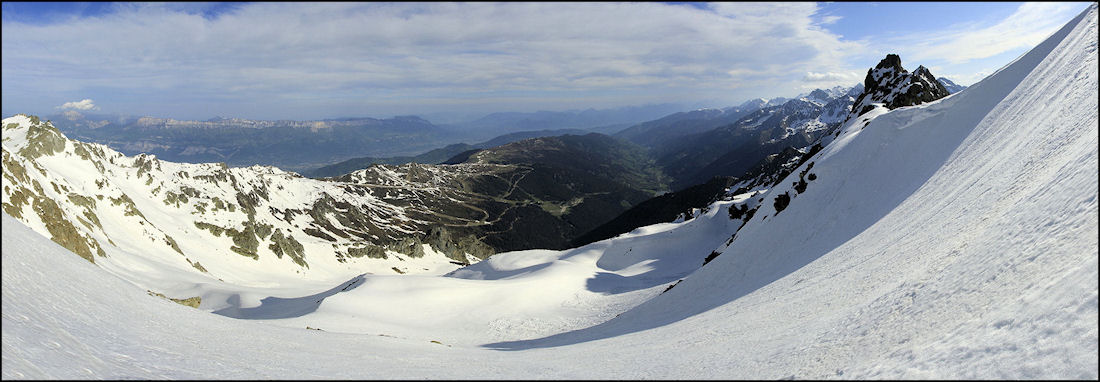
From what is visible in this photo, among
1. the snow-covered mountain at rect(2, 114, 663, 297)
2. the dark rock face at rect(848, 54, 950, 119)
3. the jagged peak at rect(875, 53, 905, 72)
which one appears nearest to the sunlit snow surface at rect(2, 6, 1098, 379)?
the dark rock face at rect(848, 54, 950, 119)

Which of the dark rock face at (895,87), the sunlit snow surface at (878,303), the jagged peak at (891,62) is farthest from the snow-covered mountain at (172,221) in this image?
the jagged peak at (891,62)

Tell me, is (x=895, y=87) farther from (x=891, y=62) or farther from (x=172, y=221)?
(x=172, y=221)

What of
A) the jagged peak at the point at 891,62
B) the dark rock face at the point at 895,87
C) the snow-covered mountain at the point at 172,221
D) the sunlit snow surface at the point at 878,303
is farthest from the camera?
the jagged peak at the point at 891,62

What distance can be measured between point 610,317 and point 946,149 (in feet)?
87.5

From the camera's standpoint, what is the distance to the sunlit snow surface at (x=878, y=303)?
8492 mm

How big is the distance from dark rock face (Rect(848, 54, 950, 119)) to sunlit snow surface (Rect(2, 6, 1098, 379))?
5111 centimetres

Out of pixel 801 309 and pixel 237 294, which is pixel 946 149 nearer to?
pixel 801 309

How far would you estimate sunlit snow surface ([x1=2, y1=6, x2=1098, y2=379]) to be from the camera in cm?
849

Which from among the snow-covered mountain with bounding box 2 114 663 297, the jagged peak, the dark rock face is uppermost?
the jagged peak

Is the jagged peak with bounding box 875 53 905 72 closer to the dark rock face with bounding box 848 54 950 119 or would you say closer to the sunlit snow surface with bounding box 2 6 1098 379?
the dark rock face with bounding box 848 54 950 119

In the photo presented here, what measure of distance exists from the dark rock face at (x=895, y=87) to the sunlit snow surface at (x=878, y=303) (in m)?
51.1

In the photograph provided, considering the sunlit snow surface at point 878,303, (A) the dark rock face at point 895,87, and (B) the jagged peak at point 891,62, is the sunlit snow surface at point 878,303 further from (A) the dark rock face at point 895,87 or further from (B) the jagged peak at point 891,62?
(B) the jagged peak at point 891,62

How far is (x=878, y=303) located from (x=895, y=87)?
93.7 metres

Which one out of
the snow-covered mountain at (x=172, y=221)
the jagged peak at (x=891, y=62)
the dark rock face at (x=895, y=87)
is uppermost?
the jagged peak at (x=891, y=62)
